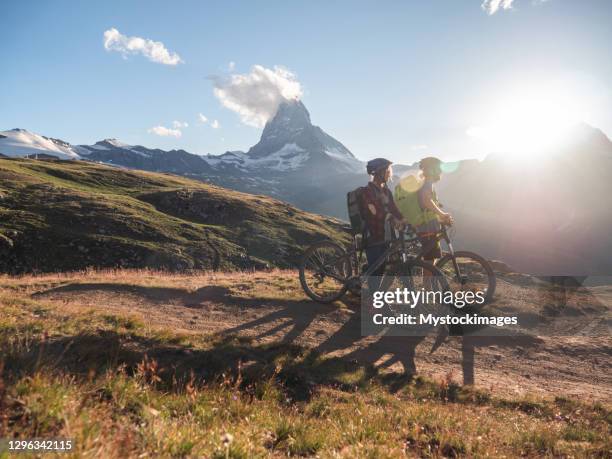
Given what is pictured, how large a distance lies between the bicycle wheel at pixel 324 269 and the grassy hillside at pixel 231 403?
3.49 m

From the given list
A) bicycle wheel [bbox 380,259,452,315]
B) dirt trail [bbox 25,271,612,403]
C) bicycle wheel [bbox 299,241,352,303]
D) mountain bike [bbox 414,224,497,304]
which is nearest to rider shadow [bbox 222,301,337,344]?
dirt trail [bbox 25,271,612,403]

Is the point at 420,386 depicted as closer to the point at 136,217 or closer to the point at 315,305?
the point at 315,305

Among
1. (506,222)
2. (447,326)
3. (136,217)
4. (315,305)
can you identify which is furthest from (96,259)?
(506,222)

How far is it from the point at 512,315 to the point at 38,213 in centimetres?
6544

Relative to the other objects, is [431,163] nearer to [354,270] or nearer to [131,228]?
[354,270]

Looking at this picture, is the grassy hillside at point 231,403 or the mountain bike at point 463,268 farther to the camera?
the mountain bike at point 463,268

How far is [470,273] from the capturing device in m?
10.2

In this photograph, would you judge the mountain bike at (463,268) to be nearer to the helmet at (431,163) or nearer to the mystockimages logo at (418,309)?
the mystockimages logo at (418,309)

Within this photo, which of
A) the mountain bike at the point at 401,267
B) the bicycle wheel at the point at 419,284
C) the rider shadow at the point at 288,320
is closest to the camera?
the rider shadow at the point at 288,320

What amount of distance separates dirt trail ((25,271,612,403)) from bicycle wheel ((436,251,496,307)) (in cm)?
137

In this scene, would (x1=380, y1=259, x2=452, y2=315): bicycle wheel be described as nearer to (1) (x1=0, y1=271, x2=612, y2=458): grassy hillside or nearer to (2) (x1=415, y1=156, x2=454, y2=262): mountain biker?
(2) (x1=415, y1=156, x2=454, y2=262): mountain biker

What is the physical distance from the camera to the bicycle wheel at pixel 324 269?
11.0 m

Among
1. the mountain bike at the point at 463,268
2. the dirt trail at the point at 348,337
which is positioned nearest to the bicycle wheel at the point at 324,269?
the dirt trail at the point at 348,337

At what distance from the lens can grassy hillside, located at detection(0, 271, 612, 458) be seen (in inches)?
137
